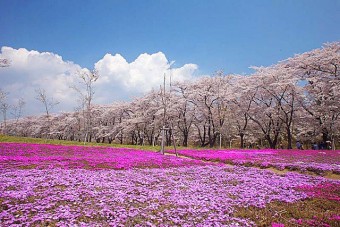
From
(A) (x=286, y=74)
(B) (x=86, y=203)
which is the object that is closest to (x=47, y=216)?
(B) (x=86, y=203)

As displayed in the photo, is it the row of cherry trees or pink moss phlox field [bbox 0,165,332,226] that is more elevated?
the row of cherry trees

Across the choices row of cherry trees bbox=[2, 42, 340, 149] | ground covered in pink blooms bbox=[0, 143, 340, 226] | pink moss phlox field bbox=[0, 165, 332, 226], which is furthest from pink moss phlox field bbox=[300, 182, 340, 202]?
row of cherry trees bbox=[2, 42, 340, 149]

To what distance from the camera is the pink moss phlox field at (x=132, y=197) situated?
759cm

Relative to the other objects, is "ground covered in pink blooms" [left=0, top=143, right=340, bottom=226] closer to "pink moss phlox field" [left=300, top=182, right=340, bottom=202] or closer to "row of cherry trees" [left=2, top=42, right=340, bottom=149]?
"pink moss phlox field" [left=300, top=182, right=340, bottom=202]

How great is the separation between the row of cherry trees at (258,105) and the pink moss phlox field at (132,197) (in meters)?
14.7

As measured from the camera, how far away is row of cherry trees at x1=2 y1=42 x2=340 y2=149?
44312 mm

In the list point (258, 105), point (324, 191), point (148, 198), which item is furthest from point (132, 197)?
point (258, 105)

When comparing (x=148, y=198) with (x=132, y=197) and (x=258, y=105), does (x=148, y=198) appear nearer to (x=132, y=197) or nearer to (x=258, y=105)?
(x=132, y=197)

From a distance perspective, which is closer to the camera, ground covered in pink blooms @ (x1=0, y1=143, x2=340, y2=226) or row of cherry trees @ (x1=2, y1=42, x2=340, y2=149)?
ground covered in pink blooms @ (x1=0, y1=143, x2=340, y2=226)

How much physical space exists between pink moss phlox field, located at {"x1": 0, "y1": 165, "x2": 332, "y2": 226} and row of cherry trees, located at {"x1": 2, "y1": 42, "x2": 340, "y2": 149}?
14730 mm

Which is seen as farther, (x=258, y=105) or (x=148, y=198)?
(x=258, y=105)

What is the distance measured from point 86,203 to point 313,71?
50.2 meters

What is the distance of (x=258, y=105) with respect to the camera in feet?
183

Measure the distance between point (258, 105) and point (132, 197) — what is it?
5083 centimetres
